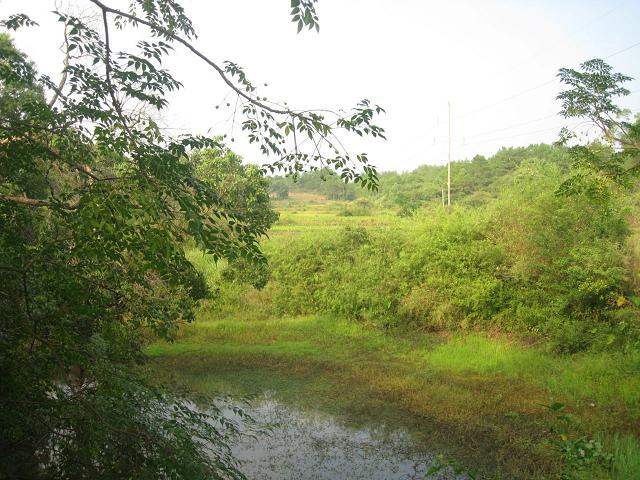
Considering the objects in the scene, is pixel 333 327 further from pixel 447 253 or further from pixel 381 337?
pixel 447 253

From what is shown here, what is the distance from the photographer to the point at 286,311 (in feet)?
51.4

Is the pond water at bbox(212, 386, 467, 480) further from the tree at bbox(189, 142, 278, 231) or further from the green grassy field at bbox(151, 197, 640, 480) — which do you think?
the tree at bbox(189, 142, 278, 231)

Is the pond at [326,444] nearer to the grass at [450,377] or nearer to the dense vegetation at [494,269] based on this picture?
the grass at [450,377]

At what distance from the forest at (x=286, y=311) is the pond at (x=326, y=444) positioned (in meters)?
0.04

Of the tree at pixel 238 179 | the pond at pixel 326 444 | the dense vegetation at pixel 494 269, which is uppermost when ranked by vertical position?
the tree at pixel 238 179

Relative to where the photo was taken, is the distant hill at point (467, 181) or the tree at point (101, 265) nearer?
the tree at point (101, 265)

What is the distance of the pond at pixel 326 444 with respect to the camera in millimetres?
6328

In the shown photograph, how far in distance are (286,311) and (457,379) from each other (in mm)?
7032

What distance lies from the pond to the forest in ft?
0.12

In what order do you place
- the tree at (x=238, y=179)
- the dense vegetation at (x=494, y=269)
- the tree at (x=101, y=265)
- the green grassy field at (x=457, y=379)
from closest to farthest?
the tree at (x=101, y=265) < the green grassy field at (x=457, y=379) < the dense vegetation at (x=494, y=269) < the tree at (x=238, y=179)

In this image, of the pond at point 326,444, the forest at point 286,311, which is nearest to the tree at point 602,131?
the forest at point 286,311

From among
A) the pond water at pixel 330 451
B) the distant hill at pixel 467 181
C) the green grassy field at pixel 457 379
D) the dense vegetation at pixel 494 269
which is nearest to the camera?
the pond water at pixel 330 451

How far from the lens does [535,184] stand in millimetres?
11930

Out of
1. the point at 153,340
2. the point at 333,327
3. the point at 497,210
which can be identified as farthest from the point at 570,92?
the point at 153,340
